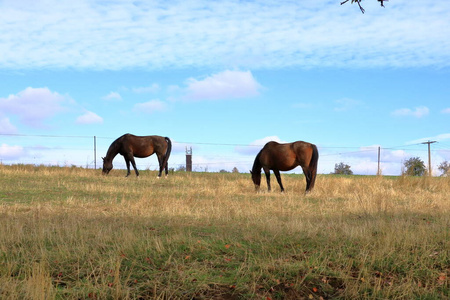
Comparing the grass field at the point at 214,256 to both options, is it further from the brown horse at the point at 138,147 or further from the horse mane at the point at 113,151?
the horse mane at the point at 113,151

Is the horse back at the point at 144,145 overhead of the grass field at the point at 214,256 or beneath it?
overhead

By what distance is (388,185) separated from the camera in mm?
18938

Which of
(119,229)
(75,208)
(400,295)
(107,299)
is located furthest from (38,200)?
(400,295)

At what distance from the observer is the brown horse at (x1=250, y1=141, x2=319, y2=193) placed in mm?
16328

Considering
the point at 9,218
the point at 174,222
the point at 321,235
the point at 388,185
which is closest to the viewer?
the point at 321,235

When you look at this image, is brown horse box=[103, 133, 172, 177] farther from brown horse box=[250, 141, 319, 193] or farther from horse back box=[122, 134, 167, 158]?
brown horse box=[250, 141, 319, 193]

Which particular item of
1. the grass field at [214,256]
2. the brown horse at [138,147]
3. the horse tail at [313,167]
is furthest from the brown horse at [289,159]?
the brown horse at [138,147]

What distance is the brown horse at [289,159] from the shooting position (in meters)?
16.3

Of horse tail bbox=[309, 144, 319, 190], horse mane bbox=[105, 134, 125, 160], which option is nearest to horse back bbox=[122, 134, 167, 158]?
horse mane bbox=[105, 134, 125, 160]

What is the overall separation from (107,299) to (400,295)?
3.56 meters

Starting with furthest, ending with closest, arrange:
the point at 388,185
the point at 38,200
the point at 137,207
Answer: the point at 388,185 → the point at 38,200 → the point at 137,207

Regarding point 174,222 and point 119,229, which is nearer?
point 119,229

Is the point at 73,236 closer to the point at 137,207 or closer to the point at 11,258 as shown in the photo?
the point at 11,258

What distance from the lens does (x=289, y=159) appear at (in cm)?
1673
